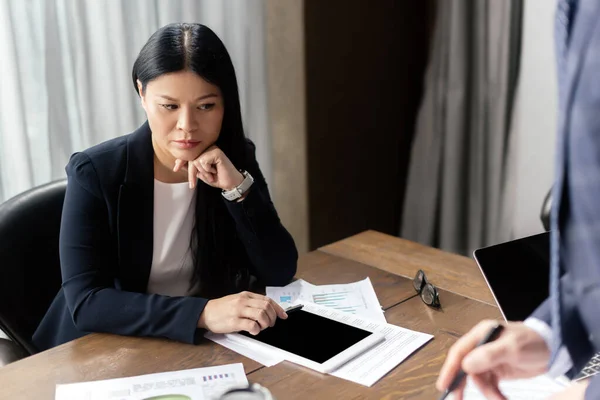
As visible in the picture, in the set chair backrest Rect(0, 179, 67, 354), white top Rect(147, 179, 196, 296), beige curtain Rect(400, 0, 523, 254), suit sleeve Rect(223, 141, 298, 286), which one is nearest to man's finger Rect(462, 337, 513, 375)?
suit sleeve Rect(223, 141, 298, 286)

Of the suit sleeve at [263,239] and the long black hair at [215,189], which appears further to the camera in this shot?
the suit sleeve at [263,239]

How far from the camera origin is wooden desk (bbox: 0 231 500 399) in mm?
1164

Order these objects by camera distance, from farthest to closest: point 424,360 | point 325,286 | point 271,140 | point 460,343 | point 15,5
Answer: point 271,140 → point 15,5 → point 325,286 → point 424,360 → point 460,343

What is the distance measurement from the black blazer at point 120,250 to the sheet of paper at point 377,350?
0.27m

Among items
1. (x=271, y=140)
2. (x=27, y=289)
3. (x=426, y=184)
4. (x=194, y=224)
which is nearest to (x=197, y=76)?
(x=194, y=224)

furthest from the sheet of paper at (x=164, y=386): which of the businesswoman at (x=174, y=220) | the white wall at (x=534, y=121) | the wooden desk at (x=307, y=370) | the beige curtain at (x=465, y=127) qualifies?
the beige curtain at (x=465, y=127)

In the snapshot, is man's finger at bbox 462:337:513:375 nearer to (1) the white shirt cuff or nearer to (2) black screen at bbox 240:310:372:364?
(1) the white shirt cuff

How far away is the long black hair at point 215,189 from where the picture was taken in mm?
1490

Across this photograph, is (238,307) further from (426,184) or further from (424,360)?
(426,184)

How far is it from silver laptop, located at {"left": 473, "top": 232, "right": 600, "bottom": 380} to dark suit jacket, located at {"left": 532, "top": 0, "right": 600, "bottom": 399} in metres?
0.68

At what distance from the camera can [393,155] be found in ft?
10.9

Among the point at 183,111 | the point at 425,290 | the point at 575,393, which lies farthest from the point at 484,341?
the point at 183,111

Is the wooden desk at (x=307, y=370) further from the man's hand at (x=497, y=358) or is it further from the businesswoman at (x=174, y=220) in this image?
the man's hand at (x=497, y=358)

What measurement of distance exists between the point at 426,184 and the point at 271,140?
0.80 metres
